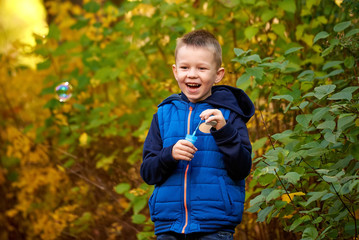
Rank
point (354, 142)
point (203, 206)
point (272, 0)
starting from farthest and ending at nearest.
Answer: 1. point (272, 0)
2. point (354, 142)
3. point (203, 206)

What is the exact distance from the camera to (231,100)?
2.49 metres

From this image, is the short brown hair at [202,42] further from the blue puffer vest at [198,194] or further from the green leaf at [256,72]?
the green leaf at [256,72]

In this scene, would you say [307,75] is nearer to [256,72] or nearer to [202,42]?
[256,72]

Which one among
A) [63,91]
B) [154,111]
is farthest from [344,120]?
[63,91]

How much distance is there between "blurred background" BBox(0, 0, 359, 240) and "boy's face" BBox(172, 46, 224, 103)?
482mm

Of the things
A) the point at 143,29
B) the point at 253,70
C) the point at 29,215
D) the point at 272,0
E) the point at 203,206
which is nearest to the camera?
the point at 203,206

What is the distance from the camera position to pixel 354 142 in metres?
2.57

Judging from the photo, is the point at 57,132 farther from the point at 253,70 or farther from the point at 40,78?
the point at 253,70

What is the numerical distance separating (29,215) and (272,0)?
→ 455 cm

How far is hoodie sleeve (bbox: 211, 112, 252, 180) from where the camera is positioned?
226cm

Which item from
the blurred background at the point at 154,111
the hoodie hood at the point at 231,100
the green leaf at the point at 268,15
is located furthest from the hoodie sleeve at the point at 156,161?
the green leaf at the point at 268,15

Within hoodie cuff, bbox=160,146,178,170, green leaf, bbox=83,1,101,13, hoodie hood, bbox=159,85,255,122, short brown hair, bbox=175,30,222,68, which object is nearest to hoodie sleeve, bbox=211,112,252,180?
hoodie hood, bbox=159,85,255,122

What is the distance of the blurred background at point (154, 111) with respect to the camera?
8.69 ft

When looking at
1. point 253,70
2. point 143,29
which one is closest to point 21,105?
point 143,29
